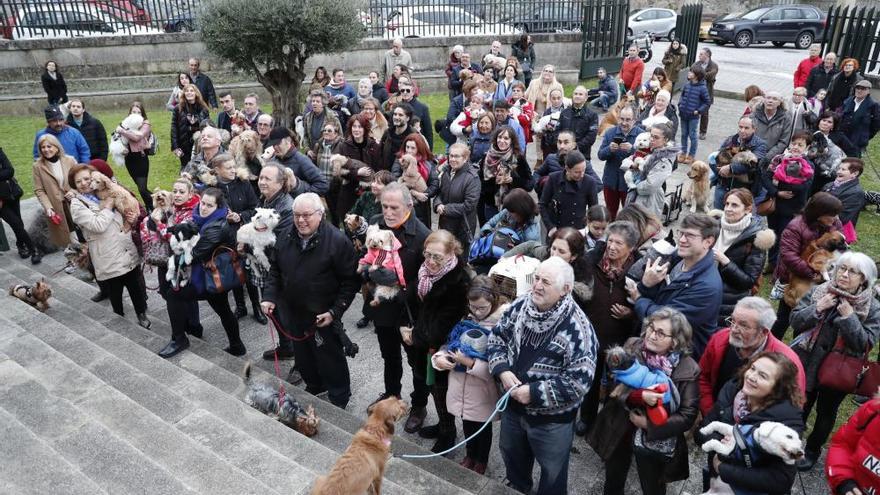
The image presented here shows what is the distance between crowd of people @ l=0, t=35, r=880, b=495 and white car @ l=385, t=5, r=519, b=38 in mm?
9186

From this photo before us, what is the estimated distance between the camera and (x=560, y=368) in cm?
333

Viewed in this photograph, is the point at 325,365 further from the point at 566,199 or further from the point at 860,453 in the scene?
the point at 860,453

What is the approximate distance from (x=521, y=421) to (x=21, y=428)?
3117 millimetres

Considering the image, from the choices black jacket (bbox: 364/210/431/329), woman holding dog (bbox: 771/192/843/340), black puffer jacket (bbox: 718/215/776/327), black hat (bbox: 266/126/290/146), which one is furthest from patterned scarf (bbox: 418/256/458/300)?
black hat (bbox: 266/126/290/146)

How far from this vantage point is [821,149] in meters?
7.04

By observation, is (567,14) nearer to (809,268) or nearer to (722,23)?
(722,23)

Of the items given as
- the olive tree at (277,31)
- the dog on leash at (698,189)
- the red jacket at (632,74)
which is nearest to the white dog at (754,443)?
the dog on leash at (698,189)

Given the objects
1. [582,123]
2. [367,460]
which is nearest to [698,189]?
[582,123]

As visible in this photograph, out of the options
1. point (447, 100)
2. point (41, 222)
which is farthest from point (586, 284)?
point (447, 100)

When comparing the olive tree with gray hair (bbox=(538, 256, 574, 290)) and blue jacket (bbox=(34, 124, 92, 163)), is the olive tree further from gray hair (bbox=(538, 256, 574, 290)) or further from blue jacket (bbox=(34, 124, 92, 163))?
gray hair (bbox=(538, 256, 574, 290))

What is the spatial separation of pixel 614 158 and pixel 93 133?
7.19 meters

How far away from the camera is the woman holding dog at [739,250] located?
4391 mm

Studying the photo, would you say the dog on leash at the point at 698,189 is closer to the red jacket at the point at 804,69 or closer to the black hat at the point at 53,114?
the red jacket at the point at 804,69

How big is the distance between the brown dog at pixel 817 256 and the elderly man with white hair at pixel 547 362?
97.5 inches
